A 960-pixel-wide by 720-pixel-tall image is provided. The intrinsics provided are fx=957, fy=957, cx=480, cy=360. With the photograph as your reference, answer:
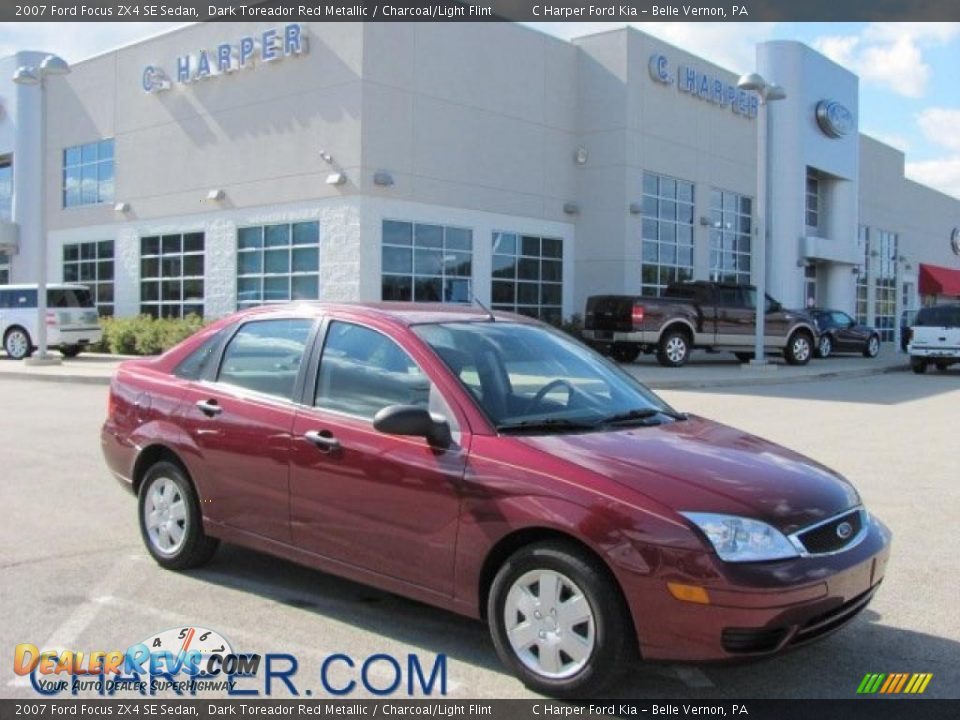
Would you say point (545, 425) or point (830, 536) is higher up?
point (545, 425)

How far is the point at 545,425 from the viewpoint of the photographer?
14.4 feet

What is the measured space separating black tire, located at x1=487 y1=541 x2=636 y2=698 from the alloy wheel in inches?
0.7

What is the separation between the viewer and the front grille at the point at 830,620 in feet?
12.2

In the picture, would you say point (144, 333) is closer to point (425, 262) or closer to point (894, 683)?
point (425, 262)

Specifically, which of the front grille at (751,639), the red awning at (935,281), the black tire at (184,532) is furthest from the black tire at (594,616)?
the red awning at (935,281)

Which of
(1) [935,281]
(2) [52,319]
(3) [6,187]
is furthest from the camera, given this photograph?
(1) [935,281]

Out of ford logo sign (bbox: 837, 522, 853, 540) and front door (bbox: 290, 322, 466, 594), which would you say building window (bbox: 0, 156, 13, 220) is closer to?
front door (bbox: 290, 322, 466, 594)

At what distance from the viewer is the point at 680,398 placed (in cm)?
1639

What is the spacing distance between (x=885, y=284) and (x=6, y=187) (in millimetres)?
38630

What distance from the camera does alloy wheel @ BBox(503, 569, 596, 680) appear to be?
12.4 ft

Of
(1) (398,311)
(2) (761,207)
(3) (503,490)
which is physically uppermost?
(2) (761,207)

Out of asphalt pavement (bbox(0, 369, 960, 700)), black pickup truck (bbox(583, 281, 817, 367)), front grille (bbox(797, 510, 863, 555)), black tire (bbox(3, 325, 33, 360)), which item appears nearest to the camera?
front grille (bbox(797, 510, 863, 555))

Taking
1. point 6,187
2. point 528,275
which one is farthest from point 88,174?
point 528,275

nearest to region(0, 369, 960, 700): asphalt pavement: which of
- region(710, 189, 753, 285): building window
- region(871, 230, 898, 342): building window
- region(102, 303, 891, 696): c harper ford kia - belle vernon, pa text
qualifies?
region(102, 303, 891, 696): c harper ford kia - belle vernon, pa text
